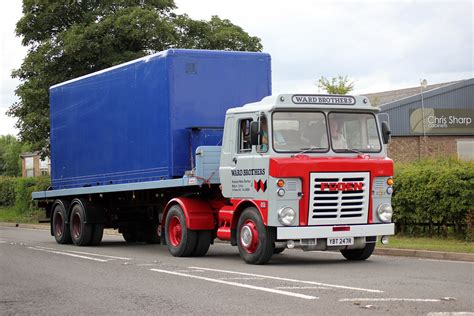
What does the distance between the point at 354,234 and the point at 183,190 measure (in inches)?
168

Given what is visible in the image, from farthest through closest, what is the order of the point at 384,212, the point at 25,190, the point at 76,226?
1. the point at 25,190
2. the point at 76,226
3. the point at 384,212

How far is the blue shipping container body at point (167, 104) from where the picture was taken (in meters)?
17.5

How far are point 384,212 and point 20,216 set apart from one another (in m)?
29.8

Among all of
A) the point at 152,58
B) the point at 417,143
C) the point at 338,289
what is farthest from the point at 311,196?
the point at 417,143

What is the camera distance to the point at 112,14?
37.1m

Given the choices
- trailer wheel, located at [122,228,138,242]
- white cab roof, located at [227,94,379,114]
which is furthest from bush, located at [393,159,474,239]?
trailer wheel, located at [122,228,138,242]

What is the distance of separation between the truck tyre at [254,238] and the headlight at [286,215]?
1.03ft

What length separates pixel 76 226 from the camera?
22391 mm

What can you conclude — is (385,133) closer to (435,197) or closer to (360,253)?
(360,253)

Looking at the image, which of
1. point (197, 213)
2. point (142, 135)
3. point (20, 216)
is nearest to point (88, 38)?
point (20, 216)

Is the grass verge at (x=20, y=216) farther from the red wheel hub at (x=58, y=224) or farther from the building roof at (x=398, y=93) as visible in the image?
the building roof at (x=398, y=93)

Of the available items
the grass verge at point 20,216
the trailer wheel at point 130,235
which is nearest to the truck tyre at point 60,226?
the trailer wheel at point 130,235

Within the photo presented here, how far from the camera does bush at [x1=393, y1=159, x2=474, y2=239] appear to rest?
64.2 ft

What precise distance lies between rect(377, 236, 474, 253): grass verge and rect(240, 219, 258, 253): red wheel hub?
3.98 meters
